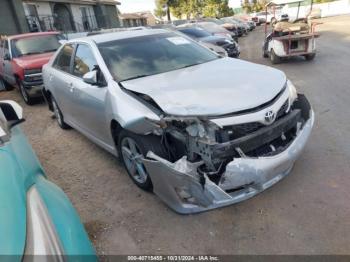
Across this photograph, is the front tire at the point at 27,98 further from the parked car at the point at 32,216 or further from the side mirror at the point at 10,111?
the parked car at the point at 32,216

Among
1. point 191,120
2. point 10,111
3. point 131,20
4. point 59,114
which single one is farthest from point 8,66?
point 131,20

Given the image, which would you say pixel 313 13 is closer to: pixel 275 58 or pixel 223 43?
pixel 223 43

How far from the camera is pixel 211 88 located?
3105 millimetres

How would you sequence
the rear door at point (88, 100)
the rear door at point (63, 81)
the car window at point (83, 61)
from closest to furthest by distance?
the rear door at point (88, 100)
the car window at point (83, 61)
the rear door at point (63, 81)

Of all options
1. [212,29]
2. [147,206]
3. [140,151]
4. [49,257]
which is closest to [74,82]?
[140,151]

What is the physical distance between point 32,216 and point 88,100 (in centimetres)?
271

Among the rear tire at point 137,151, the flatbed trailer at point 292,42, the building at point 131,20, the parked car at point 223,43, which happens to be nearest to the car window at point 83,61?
the rear tire at point 137,151

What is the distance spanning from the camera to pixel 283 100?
312 cm

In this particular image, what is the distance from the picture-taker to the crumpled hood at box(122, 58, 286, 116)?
9.13 ft

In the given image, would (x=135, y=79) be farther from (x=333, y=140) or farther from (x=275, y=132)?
(x=333, y=140)

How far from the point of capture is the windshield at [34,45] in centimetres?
891

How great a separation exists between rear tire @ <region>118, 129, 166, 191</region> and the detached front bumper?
0.14 meters

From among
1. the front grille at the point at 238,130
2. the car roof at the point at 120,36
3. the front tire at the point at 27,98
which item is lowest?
the front tire at the point at 27,98

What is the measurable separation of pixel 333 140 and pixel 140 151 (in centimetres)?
267
